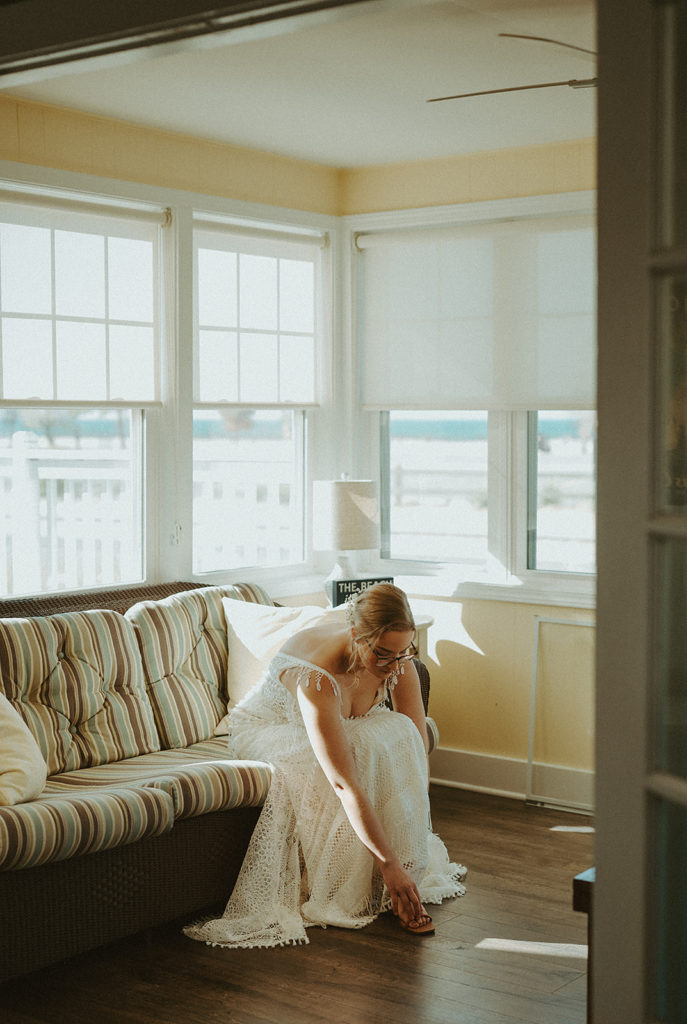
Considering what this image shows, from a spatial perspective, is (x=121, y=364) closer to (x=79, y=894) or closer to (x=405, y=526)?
(x=405, y=526)

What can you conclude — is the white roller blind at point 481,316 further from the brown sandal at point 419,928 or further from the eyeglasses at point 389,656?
the brown sandal at point 419,928

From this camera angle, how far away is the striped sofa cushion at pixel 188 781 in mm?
3771

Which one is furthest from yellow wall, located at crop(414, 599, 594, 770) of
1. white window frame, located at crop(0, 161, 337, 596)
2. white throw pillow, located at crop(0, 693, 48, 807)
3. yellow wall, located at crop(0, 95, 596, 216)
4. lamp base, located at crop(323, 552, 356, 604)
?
white throw pillow, located at crop(0, 693, 48, 807)

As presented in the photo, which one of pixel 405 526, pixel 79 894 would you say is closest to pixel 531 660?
pixel 405 526

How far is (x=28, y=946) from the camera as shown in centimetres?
340

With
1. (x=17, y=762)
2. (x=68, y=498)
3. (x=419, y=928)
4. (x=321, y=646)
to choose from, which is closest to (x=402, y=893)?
(x=419, y=928)

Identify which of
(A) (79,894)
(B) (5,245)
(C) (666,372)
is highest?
(B) (5,245)

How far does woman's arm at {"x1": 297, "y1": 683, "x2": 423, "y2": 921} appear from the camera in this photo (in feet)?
12.5

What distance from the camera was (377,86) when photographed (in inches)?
174

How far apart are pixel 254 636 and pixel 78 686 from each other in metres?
0.81

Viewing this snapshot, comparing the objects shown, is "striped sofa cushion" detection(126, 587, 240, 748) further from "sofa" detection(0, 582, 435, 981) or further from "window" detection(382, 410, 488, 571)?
A: "window" detection(382, 410, 488, 571)

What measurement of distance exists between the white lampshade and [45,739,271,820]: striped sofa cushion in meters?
1.43

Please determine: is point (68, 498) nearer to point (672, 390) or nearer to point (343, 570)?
point (343, 570)

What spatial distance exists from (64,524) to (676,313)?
3.69m
